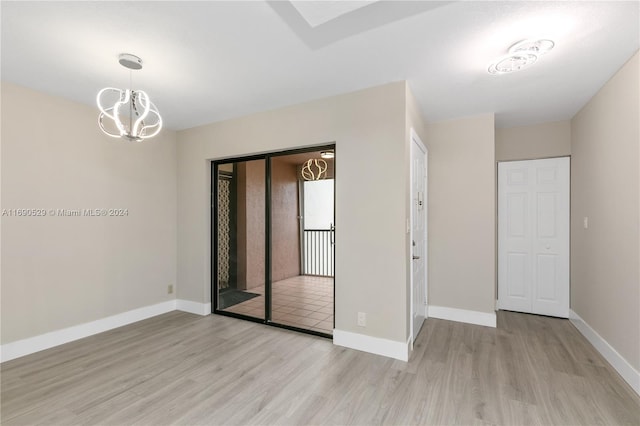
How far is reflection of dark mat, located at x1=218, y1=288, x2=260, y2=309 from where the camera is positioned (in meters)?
3.90

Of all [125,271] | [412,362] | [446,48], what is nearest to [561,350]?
[412,362]

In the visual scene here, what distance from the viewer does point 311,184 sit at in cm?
361

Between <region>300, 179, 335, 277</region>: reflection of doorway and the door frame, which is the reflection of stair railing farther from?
the door frame

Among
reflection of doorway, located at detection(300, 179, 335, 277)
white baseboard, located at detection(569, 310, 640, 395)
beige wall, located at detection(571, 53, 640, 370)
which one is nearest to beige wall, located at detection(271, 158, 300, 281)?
reflection of doorway, located at detection(300, 179, 335, 277)

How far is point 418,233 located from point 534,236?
1.81 meters

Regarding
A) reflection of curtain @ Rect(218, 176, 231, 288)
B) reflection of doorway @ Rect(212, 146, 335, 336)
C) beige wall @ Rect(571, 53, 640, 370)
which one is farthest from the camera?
reflection of curtain @ Rect(218, 176, 231, 288)

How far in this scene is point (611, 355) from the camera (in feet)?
8.45

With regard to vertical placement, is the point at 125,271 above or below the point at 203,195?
below

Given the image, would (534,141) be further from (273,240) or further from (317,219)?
(273,240)

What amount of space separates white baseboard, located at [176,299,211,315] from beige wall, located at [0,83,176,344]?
30 centimetres

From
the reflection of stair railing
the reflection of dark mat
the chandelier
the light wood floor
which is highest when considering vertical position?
the chandelier

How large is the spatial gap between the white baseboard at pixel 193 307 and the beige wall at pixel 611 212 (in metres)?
4.22

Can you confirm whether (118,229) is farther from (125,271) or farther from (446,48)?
(446,48)

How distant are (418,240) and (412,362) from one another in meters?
1.29
